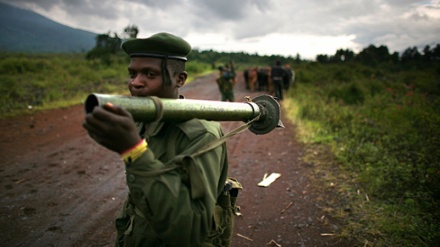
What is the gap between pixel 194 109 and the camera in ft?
4.01

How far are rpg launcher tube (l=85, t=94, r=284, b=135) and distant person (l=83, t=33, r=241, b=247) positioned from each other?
0.13 feet

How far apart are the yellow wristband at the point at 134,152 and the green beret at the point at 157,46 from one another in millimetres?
559

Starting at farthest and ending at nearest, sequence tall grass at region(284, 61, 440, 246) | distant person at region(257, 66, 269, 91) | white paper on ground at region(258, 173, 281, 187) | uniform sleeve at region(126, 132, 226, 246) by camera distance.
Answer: distant person at region(257, 66, 269, 91) < white paper on ground at region(258, 173, 281, 187) < tall grass at region(284, 61, 440, 246) < uniform sleeve at region(126, 132, 226, 246)

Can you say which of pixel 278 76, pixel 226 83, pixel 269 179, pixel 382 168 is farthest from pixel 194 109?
pixel 278 76

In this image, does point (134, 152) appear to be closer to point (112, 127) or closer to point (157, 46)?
point (112, 127)

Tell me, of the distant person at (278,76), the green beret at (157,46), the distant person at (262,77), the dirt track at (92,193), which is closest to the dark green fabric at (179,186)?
the green beret at (157,46)

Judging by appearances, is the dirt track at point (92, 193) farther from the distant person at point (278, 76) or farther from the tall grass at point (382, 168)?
the distant person at point (278, 76)

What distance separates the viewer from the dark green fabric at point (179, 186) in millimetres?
991

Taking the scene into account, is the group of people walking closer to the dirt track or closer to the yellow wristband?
the dirt track

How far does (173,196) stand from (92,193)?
11.1 feet

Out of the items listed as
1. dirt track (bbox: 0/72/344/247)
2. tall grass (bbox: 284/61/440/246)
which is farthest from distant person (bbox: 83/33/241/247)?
tall grass (bbox: 284/61/440/246)

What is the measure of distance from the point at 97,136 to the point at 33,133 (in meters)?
6.57

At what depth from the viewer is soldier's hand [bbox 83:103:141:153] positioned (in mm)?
869

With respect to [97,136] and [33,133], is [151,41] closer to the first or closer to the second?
[97,136]
